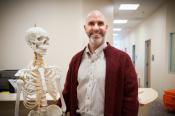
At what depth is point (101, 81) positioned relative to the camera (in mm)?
1401

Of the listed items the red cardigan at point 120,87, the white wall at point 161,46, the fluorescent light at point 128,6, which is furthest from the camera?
the fluorescent light at point 128,6

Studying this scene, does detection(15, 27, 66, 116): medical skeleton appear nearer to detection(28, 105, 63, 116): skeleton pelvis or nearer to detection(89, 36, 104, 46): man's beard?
detection(28, 105, 63, 116): skeleton pelvis

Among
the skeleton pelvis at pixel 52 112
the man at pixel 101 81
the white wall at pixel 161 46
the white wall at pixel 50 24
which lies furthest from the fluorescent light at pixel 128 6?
the skeleton pelvis at pixel 52 112

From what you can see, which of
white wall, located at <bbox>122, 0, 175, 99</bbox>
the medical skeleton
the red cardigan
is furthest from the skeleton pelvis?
white wall, located at <bbox>122, 0, 175, 99</bbox>

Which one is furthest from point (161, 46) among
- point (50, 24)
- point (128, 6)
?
point (50, 24)

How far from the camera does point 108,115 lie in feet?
4.50

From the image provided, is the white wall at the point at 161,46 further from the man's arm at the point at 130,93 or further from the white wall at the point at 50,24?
the man's arm at the point at 130,93

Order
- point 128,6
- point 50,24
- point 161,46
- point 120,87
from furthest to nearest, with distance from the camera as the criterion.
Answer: point 128,6 → point 161,46 → point 50,24 → point 120,87

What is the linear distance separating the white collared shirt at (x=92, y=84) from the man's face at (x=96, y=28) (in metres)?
0.06

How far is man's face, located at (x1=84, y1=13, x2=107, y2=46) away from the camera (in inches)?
56.2

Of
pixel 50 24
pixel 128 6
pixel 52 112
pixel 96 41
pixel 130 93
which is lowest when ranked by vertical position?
pixel 52 112

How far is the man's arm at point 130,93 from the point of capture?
1387mm

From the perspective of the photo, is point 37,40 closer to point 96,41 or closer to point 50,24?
point 96,41

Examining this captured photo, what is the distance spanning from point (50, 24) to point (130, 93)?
289cm
